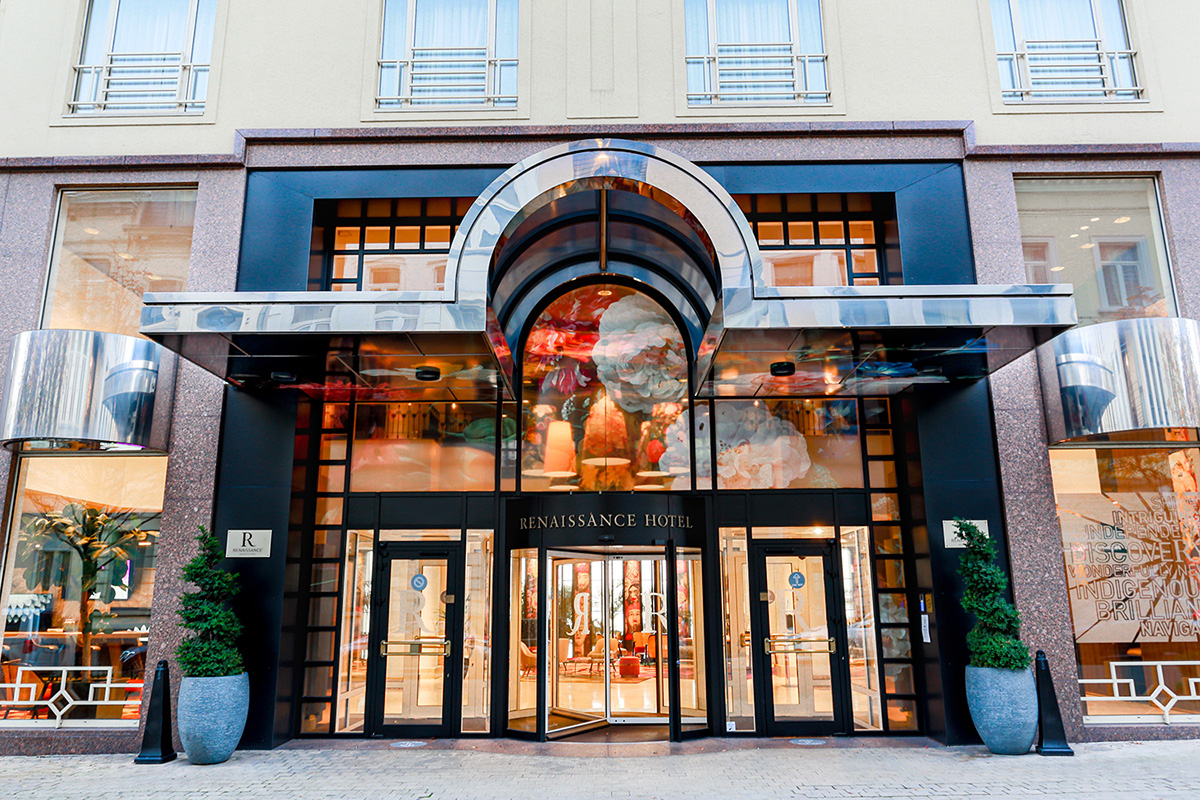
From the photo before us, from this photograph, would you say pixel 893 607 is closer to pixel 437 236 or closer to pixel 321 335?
pixel 321 335

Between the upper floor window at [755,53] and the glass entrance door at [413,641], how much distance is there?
767 cm

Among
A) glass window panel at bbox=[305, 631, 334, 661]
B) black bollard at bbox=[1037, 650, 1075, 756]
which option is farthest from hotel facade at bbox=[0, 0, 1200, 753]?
black bollard at bbox=[1037, 650, 1075, 756]

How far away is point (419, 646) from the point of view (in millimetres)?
10023

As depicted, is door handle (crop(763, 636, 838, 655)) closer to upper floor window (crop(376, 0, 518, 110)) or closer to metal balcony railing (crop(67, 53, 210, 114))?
upper floor window (crop(376, 0, 518, 110))

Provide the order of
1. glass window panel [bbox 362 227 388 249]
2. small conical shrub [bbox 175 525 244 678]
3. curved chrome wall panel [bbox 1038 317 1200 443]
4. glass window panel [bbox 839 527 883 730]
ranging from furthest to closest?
1. glass window panel [bbox 362 227 388 249]
2. glass window panel [bbox 839 527 883 730]
3. curved chrome wall panel [bbox 1038 317 1200 443]
4. small conical shrub [bbox 175 525 244 678]

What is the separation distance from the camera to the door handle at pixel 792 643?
32.6ft

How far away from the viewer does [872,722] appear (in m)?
9.72

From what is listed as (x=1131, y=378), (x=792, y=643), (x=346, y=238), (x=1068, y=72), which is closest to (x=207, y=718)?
(x=346, y=238)

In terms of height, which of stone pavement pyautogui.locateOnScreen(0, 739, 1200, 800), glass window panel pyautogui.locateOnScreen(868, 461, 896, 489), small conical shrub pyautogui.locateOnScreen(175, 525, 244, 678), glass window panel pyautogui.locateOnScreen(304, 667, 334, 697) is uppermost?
glass window panel pyautogui.locateOnScreen(868, 461, 896, 489)

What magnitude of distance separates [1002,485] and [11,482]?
12.9 metres

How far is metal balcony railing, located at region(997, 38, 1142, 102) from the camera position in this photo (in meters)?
10.9

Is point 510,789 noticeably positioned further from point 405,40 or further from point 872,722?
point 405,40

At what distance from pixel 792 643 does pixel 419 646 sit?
4.95 metres

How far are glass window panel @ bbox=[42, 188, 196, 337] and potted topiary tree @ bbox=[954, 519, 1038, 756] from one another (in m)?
10.9
